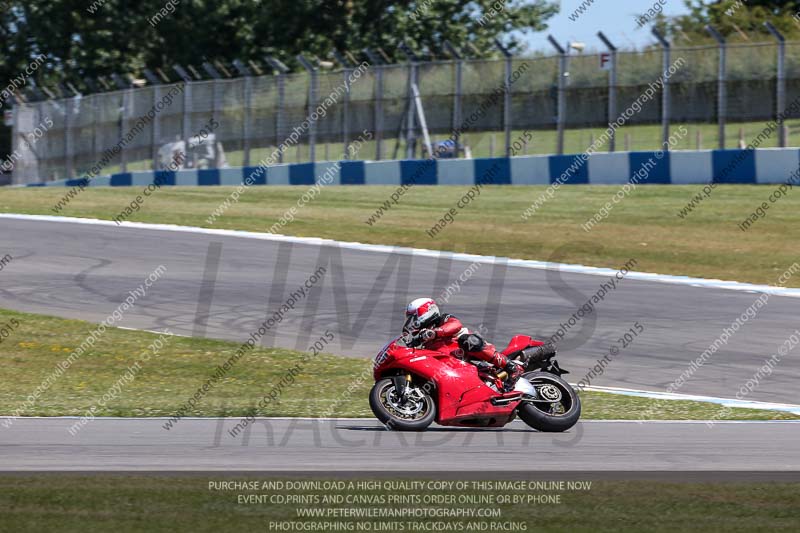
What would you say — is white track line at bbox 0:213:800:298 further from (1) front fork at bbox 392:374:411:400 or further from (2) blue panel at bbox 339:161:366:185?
(1) front fork at bbox 392:374:411:400

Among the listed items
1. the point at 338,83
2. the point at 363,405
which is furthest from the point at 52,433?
the point at 338,83

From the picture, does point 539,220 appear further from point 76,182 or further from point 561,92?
point 76,182

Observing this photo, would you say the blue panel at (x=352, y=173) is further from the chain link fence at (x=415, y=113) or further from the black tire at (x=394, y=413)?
the black tire at (x=394, y=413)

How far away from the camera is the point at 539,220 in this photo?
26.0 m

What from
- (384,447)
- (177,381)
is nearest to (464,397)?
(384,447)

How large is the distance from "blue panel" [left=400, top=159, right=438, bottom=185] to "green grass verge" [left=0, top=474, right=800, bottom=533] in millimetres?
24739

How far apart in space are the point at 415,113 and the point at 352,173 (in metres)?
2.46

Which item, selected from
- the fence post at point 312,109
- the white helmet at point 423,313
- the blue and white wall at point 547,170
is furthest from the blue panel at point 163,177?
the white helmet at point 423,313

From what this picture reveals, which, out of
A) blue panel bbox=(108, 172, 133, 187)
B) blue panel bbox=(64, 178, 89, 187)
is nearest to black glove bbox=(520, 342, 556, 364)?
blue panel bbox=(108, 172, 133, 187)

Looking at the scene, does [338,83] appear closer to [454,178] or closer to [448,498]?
[454,178]

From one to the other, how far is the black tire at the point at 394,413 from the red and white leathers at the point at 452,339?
1.54 feet

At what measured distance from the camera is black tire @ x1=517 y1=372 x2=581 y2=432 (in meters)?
10.3

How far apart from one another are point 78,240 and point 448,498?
1672 cm

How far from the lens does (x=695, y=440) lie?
9977 millimetres
